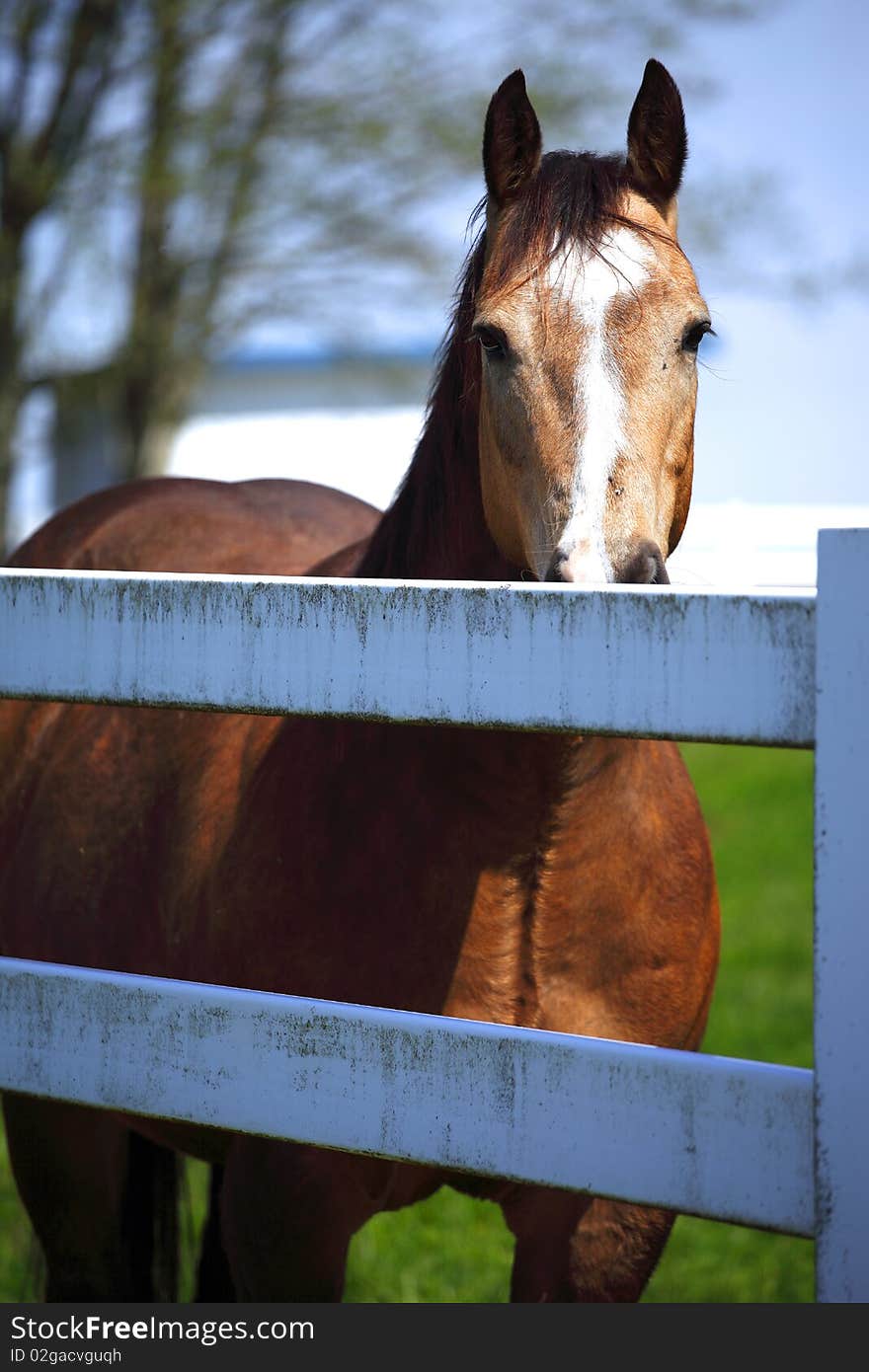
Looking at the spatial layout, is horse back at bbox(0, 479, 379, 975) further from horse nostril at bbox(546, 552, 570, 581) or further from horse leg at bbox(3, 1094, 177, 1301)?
horse nostril at bbox(546, 552, 570, 581)

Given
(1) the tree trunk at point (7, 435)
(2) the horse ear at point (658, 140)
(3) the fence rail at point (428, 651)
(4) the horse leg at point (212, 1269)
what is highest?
(1) the tree trunk at point (7, 435)

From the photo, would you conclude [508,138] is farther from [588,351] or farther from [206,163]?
[206,163]

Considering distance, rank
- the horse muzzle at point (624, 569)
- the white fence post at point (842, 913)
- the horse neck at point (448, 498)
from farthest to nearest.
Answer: the horse neck at point (448, 498) → the horse muzzle at point (624, 569) → the white fence post at point (842, 913)

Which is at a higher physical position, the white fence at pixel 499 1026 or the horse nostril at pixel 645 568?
the horse nostril at pixel 645 568

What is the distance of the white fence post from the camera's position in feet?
3.69

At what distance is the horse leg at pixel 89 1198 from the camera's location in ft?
8.98

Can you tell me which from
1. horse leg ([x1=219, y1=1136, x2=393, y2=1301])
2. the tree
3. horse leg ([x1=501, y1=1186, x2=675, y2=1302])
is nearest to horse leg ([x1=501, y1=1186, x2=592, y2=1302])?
horse leg ([x1=501, y1=1186, x2=675, y2=1302])

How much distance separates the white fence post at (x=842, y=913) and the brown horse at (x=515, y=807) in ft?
1.44

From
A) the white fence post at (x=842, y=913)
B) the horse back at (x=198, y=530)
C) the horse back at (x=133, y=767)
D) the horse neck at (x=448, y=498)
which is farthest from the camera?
the horse back at (x=198, y=530)

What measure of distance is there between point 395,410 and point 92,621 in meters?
13.2

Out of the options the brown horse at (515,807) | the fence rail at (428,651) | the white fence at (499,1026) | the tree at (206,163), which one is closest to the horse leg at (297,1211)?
the brown horse at (515,807)

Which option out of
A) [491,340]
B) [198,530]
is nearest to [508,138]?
[491,340]

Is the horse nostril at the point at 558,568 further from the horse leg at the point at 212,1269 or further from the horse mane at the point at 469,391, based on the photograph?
the horse leg at the point at 212,1269

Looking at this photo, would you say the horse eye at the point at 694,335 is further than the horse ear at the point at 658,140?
No
